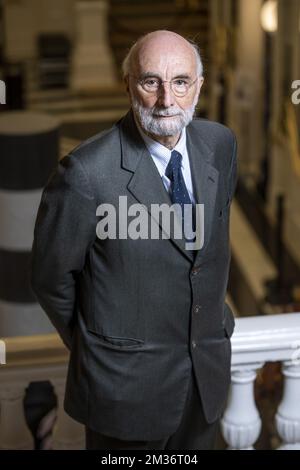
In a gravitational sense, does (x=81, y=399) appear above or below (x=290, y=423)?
above

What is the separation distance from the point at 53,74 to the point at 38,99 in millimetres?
620

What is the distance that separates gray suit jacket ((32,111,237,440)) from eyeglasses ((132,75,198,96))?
0.47ft

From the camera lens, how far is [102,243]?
2.24 m

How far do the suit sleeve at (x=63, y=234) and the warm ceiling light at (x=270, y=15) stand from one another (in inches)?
326

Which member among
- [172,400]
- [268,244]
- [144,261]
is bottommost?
[268,244]

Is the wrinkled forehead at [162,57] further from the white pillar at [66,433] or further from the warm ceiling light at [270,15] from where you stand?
the warm ceiling light at [270,15]

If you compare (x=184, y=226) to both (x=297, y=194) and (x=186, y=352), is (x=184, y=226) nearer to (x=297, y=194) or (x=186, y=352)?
(x=186, y=352)

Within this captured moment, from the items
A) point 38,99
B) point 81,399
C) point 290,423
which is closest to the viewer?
point 81,399

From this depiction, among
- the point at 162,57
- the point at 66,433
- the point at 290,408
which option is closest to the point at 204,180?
the point at 162,57

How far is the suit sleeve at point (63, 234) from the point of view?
218cm

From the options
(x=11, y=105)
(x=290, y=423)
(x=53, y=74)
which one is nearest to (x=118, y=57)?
(x=53, y=74)

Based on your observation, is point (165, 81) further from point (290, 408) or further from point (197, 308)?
point (290, 408)

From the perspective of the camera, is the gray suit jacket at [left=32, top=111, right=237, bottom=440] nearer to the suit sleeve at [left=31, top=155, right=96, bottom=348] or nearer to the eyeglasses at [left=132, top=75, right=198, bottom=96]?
the suit sleeve at [left=31, top=155, right=96, bottom=348]

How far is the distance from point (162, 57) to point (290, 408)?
46.1 inches
